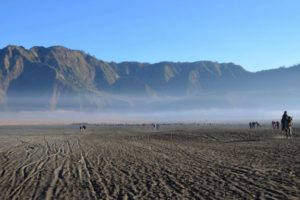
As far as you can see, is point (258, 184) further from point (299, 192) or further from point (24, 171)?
point (24, 171)

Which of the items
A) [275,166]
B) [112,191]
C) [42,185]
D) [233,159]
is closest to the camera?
[112,191]

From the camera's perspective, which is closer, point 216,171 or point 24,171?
point 216,171

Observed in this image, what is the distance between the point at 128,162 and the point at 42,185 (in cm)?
646

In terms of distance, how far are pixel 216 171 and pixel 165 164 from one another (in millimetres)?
3279

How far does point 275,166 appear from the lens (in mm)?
18812

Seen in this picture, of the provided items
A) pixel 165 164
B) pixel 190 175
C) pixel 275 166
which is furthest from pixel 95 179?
pixel 275 166

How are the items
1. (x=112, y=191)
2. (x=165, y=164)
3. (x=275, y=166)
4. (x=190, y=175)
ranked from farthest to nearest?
(x=165, y=164), (x=275, y=166), (x=190, y=175), (x=112, y=191)

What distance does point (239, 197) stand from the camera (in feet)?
41.9

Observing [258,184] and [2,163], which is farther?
→ [2,163]

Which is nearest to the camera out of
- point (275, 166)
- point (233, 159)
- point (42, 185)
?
point (42, 185)

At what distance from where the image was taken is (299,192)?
1308cm

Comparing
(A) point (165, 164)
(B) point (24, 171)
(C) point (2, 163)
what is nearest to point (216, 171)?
(A) point (165, 164)

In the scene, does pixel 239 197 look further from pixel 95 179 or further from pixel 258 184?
pixel 95 179

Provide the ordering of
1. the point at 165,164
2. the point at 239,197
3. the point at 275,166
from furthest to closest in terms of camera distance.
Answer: the point at 165,164
the point at 275,166
the point at 239,197
